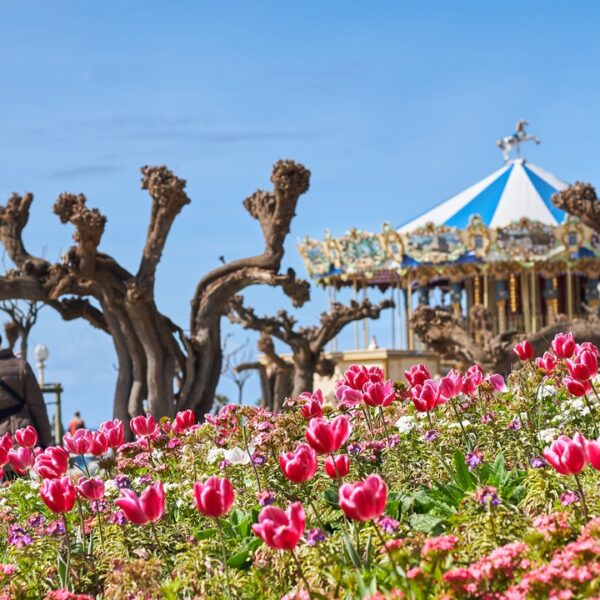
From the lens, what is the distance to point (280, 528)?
14.8 feet

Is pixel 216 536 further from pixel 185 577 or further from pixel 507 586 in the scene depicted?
pixel 507 586

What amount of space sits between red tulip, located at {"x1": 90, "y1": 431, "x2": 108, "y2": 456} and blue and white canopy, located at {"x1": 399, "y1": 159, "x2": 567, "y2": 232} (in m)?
38.1

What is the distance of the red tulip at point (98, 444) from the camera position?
7.31m

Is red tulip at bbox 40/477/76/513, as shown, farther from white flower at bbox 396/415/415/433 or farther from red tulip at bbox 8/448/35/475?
white flower at bbox 396/415/415/433

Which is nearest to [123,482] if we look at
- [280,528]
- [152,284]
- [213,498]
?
[213,498]

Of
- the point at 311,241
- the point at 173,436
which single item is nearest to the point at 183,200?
the point at 173,436

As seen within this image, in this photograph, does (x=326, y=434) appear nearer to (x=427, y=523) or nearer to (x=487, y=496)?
(x=487, y=496)

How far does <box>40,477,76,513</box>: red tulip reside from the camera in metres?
5.77

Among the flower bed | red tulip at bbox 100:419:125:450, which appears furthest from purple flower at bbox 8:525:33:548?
red tulip at bbox 100:419:125:450

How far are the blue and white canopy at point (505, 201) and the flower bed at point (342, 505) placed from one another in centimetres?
3641

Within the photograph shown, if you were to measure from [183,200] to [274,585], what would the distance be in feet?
52.9

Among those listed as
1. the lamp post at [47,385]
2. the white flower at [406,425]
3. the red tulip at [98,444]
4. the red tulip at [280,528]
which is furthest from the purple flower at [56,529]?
the lamp post at [47,385]

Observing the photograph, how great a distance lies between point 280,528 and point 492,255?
39455 millimetres

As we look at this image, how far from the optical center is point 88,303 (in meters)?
23.1
